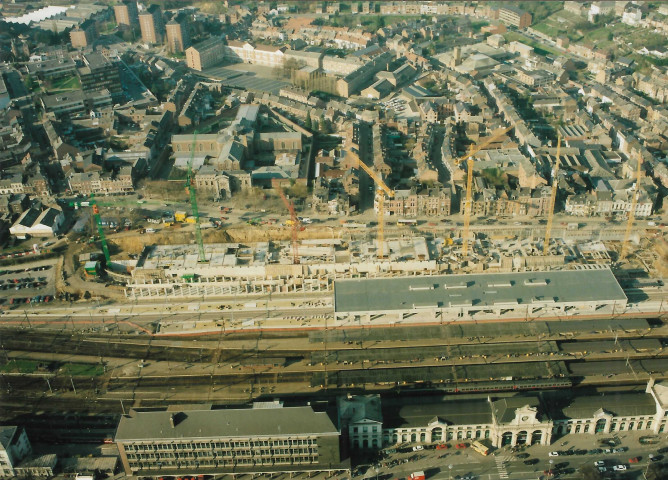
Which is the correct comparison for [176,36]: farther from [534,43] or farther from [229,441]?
[229,441]

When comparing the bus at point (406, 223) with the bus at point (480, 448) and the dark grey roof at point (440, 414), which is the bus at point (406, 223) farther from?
the bus at point (480, 448)

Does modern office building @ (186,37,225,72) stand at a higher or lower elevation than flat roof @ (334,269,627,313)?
higher

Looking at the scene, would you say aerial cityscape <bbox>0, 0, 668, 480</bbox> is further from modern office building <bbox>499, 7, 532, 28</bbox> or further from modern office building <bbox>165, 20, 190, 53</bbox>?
modern office building <bbox>499, 7, 532, 28</bbox>

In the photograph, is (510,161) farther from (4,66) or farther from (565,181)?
(4,66)

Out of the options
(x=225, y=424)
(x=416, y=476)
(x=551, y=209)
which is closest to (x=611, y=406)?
(x=416, y=476)

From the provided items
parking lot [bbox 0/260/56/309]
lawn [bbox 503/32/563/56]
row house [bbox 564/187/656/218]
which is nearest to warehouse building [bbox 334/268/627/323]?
row house [bbox 564/187/656/218]

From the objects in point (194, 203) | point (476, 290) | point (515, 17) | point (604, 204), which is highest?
point (515, 17)
